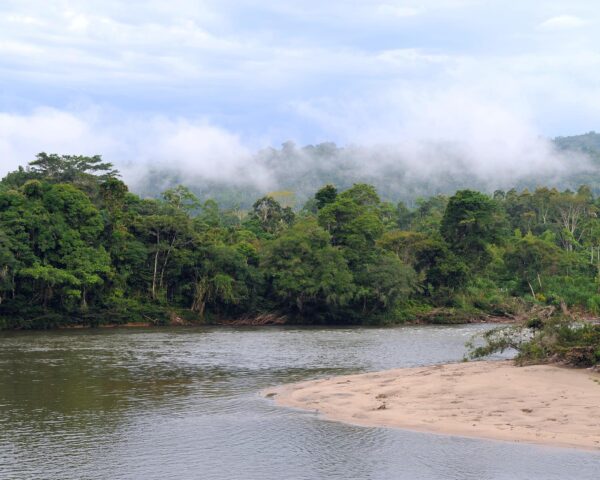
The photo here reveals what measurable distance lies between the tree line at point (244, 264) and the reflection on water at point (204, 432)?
20189 millimetres

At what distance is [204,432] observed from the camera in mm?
15312

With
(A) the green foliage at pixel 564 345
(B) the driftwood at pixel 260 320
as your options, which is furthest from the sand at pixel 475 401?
(B) the driftwood at pixel 260 320

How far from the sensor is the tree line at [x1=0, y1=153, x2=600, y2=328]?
50.1 m

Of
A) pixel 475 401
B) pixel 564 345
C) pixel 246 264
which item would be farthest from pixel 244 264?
pixel 475 401

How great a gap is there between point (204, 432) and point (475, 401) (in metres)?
6.55

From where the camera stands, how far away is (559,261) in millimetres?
69562

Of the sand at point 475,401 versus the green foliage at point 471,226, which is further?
the green foliage at point 471,226

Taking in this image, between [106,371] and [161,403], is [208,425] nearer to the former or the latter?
[161,403]

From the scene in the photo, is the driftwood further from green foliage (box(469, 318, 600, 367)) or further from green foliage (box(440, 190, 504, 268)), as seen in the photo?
green foliage (box(469, 318, 600, 367))

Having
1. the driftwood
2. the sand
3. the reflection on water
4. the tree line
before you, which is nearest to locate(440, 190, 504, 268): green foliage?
the tree line

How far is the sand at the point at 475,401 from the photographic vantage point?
Result: 46.4 feet

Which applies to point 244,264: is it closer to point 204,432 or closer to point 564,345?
point 564,345

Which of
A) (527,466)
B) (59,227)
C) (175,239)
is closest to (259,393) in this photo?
(527,466)

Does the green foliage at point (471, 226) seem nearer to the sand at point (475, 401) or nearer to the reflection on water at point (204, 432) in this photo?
the reflection on water at point (204, 432)
